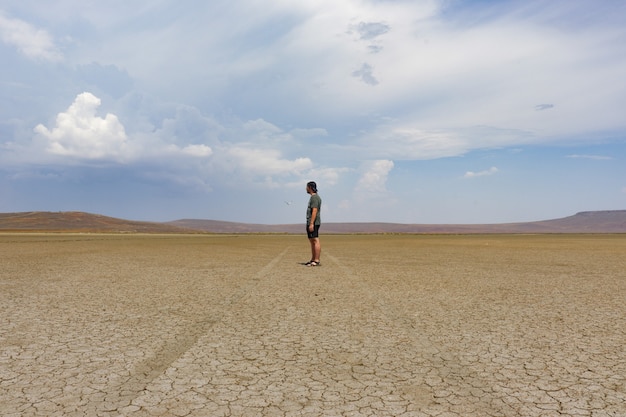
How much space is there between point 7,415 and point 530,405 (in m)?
3.27

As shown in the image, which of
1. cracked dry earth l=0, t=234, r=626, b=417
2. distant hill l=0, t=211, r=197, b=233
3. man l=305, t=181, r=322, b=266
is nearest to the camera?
cracked dry earth l=0, t=234, r=626, b=417

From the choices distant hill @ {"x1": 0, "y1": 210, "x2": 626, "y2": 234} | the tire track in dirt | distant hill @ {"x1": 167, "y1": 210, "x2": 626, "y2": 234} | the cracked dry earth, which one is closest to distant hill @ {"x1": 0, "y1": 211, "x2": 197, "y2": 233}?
distant hill @ {"x1": 0, "y1": 210, "x2": 626, "y2": 234}

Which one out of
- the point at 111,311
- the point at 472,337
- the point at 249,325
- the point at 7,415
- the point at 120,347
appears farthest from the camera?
the point at 111,311

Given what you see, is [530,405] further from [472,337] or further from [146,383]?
[146,383]

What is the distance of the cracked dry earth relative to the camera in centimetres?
318

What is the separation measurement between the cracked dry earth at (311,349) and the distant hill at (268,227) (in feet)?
289

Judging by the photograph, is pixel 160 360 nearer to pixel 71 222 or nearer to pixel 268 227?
pixel 71 222

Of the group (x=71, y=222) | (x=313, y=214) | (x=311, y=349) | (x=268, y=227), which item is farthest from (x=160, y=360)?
(x=268, y=227)

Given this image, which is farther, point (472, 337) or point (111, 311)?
point (111, 311)

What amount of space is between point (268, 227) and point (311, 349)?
159 m

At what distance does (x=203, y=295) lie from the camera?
7613mm

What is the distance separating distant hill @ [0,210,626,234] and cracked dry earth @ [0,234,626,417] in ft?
289

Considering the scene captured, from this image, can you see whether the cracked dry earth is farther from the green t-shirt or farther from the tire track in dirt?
the green t-shirt

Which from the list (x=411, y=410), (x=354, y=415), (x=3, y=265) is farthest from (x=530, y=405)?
(x=3, y=265)
